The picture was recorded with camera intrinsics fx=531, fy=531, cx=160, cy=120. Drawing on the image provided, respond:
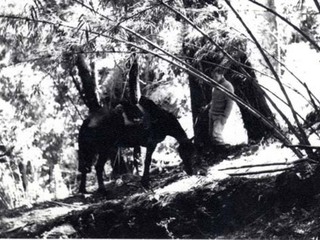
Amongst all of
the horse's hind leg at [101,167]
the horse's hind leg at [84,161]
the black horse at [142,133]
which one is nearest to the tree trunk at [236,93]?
the black horse at [142,133]

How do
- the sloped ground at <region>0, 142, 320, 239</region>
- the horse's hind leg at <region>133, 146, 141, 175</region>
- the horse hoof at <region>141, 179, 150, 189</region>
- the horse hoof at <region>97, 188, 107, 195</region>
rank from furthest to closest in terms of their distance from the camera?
the horse's hind leg at <region>133, 146, 141, 175</region>, the horse hoof at <region>97, 188, 107, 195</region>, the horse hoof at <region>141, 179, 150, 189</region>, the sloped ground at <region>0, 142, 320, 239</region>

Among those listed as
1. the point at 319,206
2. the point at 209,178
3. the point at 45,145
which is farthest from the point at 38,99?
the point at 319,206

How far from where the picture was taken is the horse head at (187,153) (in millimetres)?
3439

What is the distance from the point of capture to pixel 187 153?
354cm

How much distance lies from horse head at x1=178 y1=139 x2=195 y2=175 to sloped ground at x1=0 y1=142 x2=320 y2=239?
0.06 m

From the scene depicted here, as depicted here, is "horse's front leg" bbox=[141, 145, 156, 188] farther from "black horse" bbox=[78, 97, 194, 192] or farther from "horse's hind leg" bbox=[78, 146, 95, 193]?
"horse's hind leg" bbox=[78, 146, 95, 193]

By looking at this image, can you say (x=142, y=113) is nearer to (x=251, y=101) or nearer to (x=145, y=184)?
(x=145, y=184)

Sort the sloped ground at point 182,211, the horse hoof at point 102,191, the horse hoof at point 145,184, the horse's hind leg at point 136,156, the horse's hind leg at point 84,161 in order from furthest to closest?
1. the horse's hind leg at point 84,161
2. the horse's hind leg at point 136,156
3. the horse hoof at point 102,191
4. the horse hoof at point 145,184
5. the sloped ground at point 182,211

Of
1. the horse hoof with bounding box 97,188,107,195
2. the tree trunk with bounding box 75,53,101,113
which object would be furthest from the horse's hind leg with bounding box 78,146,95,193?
the tree trunk with bounding box 75,53,101,113

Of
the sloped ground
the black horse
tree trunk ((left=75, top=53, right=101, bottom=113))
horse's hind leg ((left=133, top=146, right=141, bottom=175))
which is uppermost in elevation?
tree trunk ((left=75, top=53, right=101, bottom=113))

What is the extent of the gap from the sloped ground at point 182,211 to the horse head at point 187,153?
61 mm

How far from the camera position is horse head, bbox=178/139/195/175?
11.3ft

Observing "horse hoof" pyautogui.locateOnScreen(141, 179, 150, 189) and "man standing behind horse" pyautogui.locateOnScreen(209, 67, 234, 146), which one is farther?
"man standing behind horse" pyautogui.locateOnScreen(209, 67, 234, 146)

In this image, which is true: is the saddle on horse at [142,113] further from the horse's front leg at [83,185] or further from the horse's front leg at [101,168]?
the horse's front leg at [83,185]
